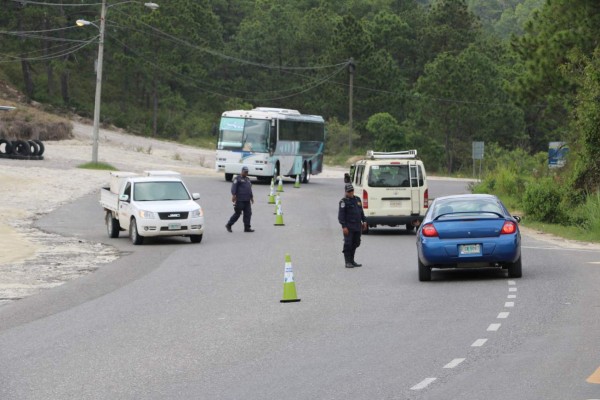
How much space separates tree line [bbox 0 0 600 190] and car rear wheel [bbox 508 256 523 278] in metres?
55.3

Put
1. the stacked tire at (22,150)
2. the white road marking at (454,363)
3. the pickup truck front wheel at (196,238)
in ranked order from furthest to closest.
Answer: the stacked tire at (22,150) < the pickup truck front wheel at (196,238) < the white road marking at (454,363)

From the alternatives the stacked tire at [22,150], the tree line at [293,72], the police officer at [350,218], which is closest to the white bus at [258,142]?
the stacked tire at [22,150]

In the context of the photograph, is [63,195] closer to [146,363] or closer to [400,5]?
[146,363]

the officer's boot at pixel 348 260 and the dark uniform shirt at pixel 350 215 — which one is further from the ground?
the dark uniform shirt at pixel 350 215

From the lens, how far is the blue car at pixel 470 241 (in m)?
19.3

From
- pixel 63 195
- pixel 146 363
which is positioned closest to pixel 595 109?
pixel 63 195

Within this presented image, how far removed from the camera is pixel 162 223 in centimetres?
2888

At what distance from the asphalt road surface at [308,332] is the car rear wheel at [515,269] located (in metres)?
0.19

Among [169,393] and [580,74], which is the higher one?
[580,74]

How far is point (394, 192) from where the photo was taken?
31.5 metres

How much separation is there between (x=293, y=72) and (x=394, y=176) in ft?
259

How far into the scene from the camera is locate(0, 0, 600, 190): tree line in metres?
89.9

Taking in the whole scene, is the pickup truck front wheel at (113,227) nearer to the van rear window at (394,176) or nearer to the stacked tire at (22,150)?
the van rear window at (394,176)

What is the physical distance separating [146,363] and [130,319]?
3.87 meters
